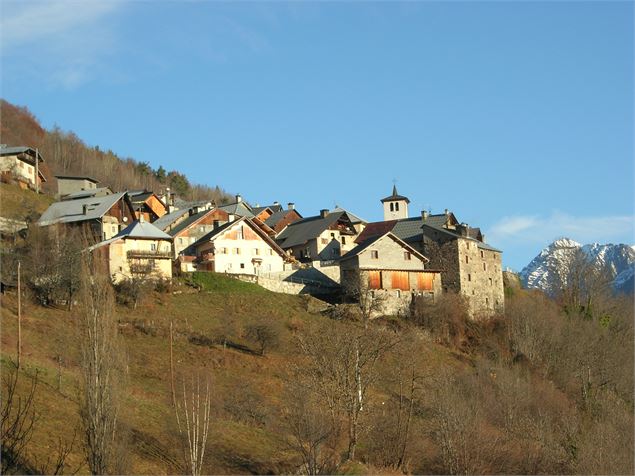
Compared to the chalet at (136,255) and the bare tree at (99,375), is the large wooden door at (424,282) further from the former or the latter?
the bare tree at (99,375)

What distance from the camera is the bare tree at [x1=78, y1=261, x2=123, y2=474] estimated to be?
91.9 feet

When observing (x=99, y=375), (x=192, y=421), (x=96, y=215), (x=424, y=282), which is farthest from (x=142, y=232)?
(x=99, y=375)

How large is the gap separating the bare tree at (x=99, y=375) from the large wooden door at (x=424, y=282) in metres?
41.4

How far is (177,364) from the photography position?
51375mm

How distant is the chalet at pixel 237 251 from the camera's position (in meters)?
73.8

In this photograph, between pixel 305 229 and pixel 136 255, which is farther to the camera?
pixel 305 229

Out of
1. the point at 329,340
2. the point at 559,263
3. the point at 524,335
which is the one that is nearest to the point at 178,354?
the point at 329,340

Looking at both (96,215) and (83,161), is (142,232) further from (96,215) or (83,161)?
(83,161)

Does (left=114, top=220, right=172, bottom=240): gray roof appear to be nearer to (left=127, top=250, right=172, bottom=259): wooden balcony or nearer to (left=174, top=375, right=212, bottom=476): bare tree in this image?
(left=127, top=250, right=172, bottom=259): wooden balcony

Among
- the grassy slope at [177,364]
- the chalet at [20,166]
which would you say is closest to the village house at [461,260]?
the grassy slope at [177,364]

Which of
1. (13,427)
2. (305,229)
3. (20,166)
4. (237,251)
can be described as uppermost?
(20,166)

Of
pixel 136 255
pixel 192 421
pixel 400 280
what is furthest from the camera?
pixel 400 280

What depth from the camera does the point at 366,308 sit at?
6731cm

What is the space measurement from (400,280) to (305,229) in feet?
51.2
